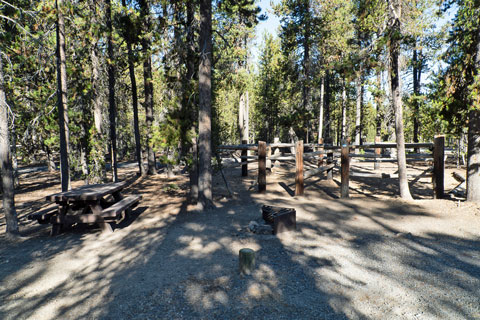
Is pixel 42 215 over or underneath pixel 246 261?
over

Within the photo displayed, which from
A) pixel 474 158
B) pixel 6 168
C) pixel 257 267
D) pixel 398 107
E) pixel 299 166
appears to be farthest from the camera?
pixel 299 166

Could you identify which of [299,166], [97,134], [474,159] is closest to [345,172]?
[299,166]

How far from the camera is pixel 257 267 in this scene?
460 cm

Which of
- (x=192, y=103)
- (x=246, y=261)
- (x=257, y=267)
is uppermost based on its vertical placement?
(x=192, y=103)

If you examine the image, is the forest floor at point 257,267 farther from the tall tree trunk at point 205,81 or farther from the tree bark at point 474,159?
the tall tree trunk at point 205,81

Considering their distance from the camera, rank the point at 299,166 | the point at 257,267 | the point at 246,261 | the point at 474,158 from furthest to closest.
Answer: the point at 299,166 → the point at 474,158 → the point at 257,267 → the point at 246,261

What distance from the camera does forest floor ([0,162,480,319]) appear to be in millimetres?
3547

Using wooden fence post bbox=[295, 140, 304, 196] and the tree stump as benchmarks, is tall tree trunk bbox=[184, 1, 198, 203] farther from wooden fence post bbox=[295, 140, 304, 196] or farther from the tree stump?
the tree stump

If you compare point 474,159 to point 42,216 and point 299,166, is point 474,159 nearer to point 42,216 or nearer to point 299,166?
point 299,166

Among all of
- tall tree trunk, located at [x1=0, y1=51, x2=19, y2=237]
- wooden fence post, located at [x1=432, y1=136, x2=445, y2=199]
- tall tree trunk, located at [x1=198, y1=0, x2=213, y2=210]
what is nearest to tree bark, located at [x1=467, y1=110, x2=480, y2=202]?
wooden fence post, located at [x1=432, y1=136, x2=445, y2=199]

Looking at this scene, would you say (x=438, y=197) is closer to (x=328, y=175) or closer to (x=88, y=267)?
(x=328, y=175)

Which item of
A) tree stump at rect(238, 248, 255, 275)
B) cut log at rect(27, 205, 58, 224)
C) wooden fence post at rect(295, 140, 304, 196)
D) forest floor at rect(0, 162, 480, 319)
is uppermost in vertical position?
wooden fence post at rect(295, 140, 304, 196)

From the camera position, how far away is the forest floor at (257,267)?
3547 millimetres

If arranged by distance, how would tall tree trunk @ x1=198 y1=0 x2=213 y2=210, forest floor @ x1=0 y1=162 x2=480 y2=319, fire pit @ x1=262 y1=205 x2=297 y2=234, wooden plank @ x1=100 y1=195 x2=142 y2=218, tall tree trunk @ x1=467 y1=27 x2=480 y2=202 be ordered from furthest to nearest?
tall tree trunk @ x1=198 y1=0 x2=213 y2=210 → tall tree trunk @ x1=467 y1=27 x2=480 y2=202 → wooden plank @ x1=100 y1=195 x2=142 y2=218 → fire pit @ x1=262 y1=205 x2=297 y2=234 → forest floor @ x1=0 y1=162 x2=480 y2=319
